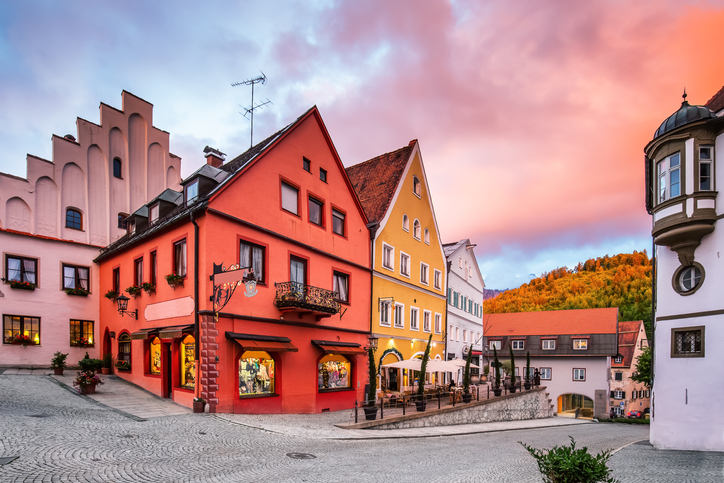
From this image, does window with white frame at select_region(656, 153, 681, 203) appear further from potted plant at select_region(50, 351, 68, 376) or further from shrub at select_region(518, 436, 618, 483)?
potted plant at select_region(50, 351, 68, 376)

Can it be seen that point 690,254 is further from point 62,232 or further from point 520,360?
point 520,360

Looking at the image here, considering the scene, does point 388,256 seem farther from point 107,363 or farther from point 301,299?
point 107,363

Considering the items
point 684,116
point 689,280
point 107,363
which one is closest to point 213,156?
point 107,363

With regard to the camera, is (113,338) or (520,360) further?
(520,360)

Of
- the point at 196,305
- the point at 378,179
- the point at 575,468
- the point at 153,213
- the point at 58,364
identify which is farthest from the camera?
the point at 378,179

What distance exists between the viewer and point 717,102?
17391 millimetres

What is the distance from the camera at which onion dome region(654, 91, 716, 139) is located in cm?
1609

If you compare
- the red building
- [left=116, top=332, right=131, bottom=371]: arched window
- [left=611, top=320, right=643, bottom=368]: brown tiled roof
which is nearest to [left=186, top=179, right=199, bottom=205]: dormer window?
the red building

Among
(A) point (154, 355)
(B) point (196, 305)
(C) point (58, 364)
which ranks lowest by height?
(C) point (58, 364)

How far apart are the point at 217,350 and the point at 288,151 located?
9.39m

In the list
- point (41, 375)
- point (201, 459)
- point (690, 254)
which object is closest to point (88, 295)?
point (41, 375)

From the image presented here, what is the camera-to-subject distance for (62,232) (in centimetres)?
2377

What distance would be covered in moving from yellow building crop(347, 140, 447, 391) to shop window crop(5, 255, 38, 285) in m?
17.2

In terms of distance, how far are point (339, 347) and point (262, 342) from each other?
5481 millimetres
